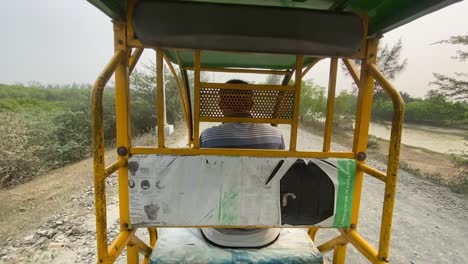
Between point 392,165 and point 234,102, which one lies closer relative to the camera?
point 392,165

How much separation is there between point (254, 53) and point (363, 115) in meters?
0.78

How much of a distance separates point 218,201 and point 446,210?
5.45 m

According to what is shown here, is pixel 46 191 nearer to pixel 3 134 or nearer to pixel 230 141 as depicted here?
pixel 3 134

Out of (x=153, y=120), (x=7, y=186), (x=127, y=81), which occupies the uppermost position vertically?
(x=127, y=81)

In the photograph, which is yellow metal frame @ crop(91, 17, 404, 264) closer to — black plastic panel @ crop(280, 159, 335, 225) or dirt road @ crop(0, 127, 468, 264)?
black plastic panel @ crop(280, 159, 335, 225)

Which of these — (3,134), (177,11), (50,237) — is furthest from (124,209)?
(3,134)

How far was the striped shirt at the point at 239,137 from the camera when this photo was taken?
1.76 metres

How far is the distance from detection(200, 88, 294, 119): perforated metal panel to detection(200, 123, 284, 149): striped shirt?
0.28 m

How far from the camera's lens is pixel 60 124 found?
29.5 feet

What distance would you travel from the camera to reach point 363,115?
1479 millimetres

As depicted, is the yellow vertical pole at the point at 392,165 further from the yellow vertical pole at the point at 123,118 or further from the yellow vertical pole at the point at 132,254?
the yellow vertical pole at the point at 132,254

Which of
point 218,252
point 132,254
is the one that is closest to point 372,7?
point 218,252

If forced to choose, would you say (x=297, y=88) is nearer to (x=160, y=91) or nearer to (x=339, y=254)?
(x=160, y=91)

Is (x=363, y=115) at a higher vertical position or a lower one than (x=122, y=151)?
higher
